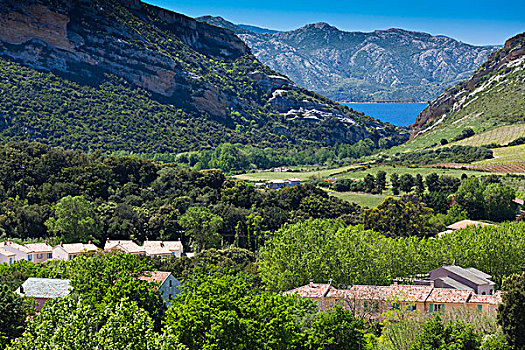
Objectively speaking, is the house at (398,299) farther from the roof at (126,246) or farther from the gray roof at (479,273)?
the roof at (126,246)

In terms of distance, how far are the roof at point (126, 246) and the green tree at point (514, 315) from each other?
3749 cm

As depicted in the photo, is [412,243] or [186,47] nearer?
[412,243]

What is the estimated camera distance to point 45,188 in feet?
249

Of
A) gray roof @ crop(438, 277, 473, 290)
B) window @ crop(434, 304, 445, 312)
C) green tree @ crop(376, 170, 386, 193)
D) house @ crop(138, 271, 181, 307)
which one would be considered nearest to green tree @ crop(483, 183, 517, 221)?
green tree @ crop(376, 170, 386, 193)

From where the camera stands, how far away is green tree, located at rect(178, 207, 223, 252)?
223 ft

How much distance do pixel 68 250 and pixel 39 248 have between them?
2.93 meters

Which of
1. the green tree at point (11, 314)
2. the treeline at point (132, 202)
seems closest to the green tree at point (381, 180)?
the treeline at point (132, 202)

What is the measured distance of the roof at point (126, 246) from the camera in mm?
60031

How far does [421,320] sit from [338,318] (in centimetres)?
388

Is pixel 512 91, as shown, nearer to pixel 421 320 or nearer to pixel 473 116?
pixel 473 116

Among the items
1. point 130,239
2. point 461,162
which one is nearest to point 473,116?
point 461,162

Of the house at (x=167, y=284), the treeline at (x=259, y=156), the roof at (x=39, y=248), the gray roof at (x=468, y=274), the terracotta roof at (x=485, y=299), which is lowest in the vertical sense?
the treeline at (x=259, y=156)

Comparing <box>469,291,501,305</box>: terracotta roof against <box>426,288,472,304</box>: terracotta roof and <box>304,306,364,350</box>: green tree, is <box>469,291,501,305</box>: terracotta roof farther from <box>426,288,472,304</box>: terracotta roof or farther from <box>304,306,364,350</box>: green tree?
<box>304,306,364,350</box>: green tree

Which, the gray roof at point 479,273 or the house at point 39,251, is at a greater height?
the gray roof at point 479,273
